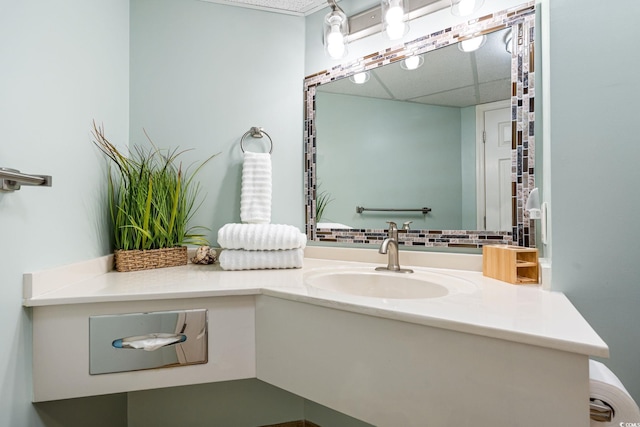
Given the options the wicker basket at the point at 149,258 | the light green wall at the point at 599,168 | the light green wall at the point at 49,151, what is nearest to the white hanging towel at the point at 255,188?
the wicker basket at the point at 149,258

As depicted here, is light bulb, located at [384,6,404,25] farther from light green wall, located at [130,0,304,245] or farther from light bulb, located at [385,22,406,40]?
light green wall, located at [130,0,304,245]

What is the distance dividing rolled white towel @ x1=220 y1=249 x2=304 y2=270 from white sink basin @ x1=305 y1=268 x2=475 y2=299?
0.11 meters

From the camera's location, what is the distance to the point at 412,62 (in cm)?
137

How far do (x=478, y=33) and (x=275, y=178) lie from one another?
3.28 ft

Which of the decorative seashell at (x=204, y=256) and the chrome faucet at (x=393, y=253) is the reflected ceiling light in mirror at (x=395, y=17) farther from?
the decorative seashell at (x=204, y=256)

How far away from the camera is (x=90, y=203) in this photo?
1.15 metres

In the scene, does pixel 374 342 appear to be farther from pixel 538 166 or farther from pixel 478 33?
pixel 478 33

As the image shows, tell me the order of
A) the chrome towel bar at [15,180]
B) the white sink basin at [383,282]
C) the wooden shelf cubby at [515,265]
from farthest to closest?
the white sink basin at [383,282] < the wooden shelf cubby at [515,265] < the chrome towel bar at [15,180]

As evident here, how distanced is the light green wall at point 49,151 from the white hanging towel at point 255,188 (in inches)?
21.1

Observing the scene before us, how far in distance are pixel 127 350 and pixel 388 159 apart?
1.13 meters

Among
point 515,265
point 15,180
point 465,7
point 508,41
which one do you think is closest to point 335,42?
point 465,7

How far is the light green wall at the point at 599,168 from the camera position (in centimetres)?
81

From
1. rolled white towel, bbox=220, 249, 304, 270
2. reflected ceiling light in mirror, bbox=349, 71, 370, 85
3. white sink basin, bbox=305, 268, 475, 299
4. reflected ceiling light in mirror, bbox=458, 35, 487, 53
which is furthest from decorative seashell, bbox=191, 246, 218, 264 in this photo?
reflected ceiling light in mirror, bbox=458, 35, 487, 53

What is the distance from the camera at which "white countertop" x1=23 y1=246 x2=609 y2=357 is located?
61cm
